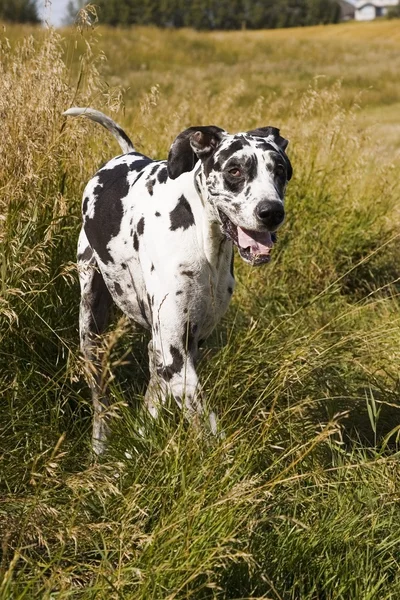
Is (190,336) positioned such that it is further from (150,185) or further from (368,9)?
(368,9)

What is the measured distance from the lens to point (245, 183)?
333 cm

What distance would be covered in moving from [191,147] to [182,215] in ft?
0.97

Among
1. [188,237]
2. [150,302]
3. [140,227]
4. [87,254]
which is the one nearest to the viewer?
[188,237]

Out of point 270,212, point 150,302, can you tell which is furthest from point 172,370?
point 270,212

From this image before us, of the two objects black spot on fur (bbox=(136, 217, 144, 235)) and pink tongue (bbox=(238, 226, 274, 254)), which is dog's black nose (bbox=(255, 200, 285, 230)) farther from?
black spot on fur (bbox=(136, 217, 144, 235))

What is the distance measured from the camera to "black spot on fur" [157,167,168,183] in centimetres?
386

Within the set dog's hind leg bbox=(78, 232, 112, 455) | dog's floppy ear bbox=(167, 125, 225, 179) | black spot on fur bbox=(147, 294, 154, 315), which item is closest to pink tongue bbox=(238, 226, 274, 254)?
dog's floppy ear bbox=(167, 125, 225, 179)

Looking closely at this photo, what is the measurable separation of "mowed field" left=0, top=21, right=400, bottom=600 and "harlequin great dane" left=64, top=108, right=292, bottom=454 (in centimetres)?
19

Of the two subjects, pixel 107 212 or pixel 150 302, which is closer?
pixel 150 302

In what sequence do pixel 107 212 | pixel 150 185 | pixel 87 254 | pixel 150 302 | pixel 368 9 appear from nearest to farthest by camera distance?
pixel 150 302 < pixel 150 185 < pixel 107 212 < pixel 87 254 < pixel 368 9

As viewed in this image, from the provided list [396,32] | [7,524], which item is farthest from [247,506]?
[396,32]

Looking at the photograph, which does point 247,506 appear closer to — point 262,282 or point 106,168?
point 106,168

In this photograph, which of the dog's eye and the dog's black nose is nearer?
the dog's black nose

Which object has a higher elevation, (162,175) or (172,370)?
(162,175)
